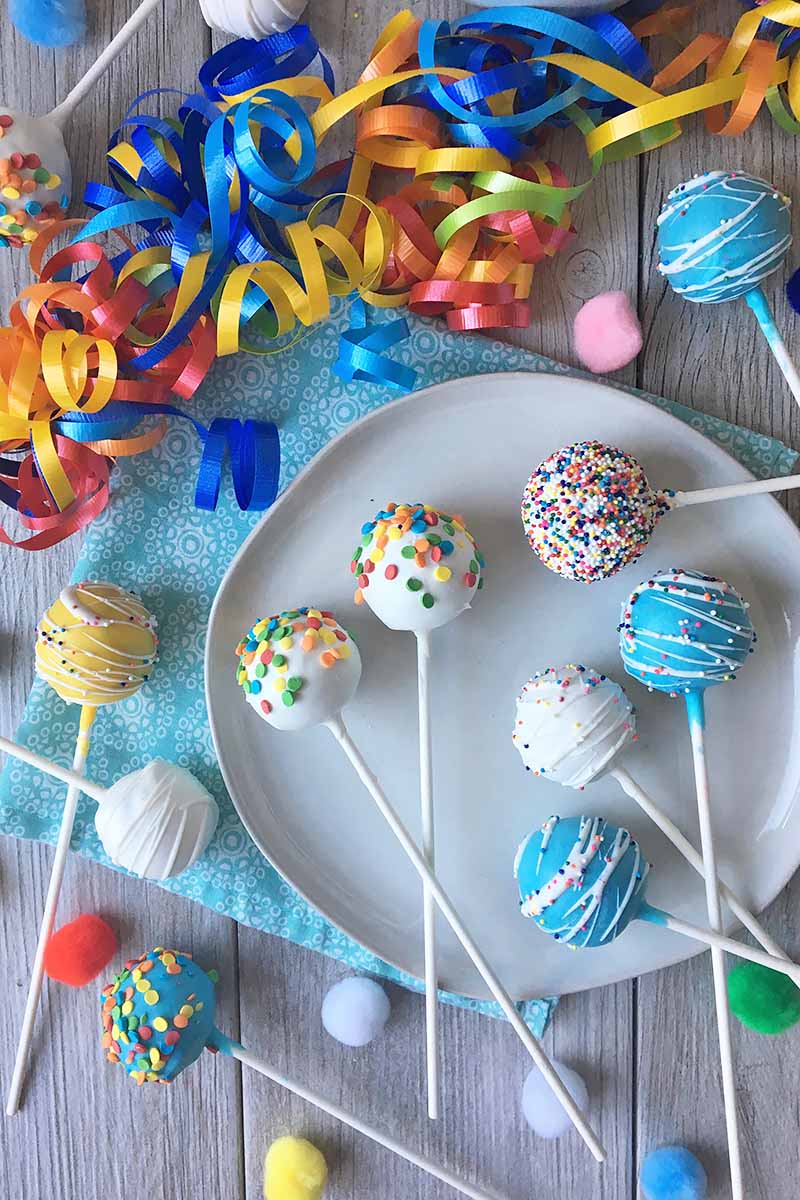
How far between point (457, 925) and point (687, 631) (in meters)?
0.34

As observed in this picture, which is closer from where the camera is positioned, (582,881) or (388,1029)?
(582,881)

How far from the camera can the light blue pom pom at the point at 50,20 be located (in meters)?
0.94

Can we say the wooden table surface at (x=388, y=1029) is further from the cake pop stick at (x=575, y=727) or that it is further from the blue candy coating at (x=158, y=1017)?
the cake pop stick at (x=575, y=727)

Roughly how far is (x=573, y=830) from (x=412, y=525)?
31 cm

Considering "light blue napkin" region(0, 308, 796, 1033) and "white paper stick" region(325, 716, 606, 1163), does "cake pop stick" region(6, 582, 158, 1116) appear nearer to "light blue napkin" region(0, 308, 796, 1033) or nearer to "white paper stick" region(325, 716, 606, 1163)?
"light blue napkin" region(0, 308, 796, 1033)

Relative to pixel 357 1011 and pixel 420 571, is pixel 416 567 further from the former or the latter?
pixel 357 1011

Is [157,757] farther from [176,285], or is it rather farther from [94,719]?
[176,285]

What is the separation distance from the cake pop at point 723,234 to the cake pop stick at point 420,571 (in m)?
0.30

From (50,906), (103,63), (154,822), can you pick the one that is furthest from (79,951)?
(103,63)

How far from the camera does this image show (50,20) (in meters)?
0.95

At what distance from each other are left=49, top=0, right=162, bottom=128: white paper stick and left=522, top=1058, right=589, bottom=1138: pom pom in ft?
3.48

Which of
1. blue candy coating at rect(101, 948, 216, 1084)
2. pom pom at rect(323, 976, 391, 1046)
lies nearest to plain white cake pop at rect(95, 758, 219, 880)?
blue candy coating at rect(101, 948, 216, 1084)

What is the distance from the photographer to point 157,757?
3.25ft

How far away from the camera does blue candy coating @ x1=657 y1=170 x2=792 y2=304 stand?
81 centimetres
